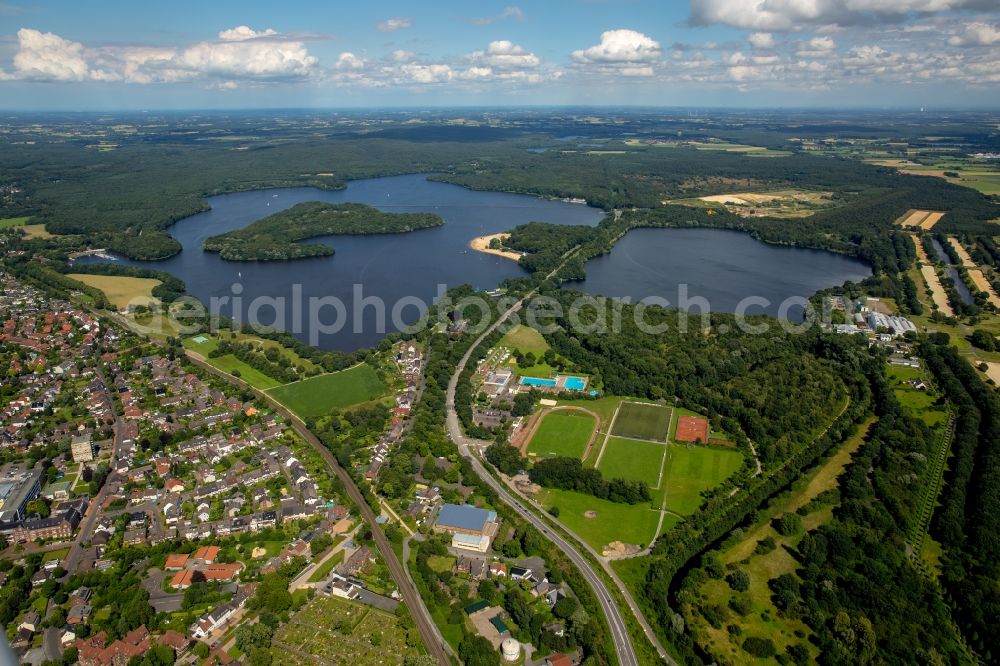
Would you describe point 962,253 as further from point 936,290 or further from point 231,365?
point 231,365

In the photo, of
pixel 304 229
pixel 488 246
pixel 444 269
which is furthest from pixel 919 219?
pixel 304 229

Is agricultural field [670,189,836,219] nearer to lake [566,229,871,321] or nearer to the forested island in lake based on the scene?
lake [566,229,871,321]

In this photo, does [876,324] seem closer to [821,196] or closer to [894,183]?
[821,196]

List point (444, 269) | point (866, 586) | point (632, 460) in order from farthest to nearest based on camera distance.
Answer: point (444, 269), point (632, 460), point (866, 586)

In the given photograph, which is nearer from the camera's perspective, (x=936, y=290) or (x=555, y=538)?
(x=555, y=538)

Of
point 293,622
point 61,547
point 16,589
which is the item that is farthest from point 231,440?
point 293,622

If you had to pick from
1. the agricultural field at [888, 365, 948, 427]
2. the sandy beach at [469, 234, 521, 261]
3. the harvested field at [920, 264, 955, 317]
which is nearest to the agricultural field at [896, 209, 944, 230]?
the harvested field at [920, 264, 955, 317]
